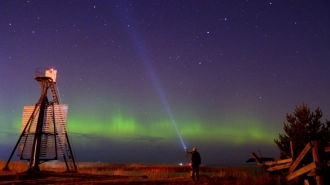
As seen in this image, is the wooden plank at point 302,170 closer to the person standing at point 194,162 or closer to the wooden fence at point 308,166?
the wooden fence at point 308,166

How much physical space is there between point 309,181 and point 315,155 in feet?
10.3

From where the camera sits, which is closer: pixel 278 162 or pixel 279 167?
pixel 279 167

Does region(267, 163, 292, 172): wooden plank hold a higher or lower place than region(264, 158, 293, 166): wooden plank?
lower

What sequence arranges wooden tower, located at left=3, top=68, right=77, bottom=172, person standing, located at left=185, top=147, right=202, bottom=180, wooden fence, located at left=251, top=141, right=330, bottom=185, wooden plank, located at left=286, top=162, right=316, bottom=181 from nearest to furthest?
wooden fence, located at left=251, top=141, right=330, bottom=185, wooden plank, located at left=286, top=162, right=316, bottom=181, person standing, located at left=185, top=147, right=202, bottom=180, wooden tower, located at left=3, top=68, right=77, bottom=172

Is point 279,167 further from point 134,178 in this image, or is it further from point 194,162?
point 134,178

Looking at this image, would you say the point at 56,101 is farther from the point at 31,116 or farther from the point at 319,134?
the point at 319,134

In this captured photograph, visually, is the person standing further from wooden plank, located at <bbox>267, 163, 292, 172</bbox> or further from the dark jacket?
wooden plank, located at <bbox>267, 163, 292, 172</bbox>

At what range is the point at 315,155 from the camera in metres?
13.1

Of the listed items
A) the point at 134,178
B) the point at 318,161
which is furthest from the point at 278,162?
the point at 134,178

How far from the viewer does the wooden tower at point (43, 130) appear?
110ft

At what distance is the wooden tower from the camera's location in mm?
33594

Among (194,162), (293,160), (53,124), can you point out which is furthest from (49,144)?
(293,160)

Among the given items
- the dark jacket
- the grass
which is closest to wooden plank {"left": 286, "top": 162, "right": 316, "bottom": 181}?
the grass

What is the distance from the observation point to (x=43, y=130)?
34156 mm
